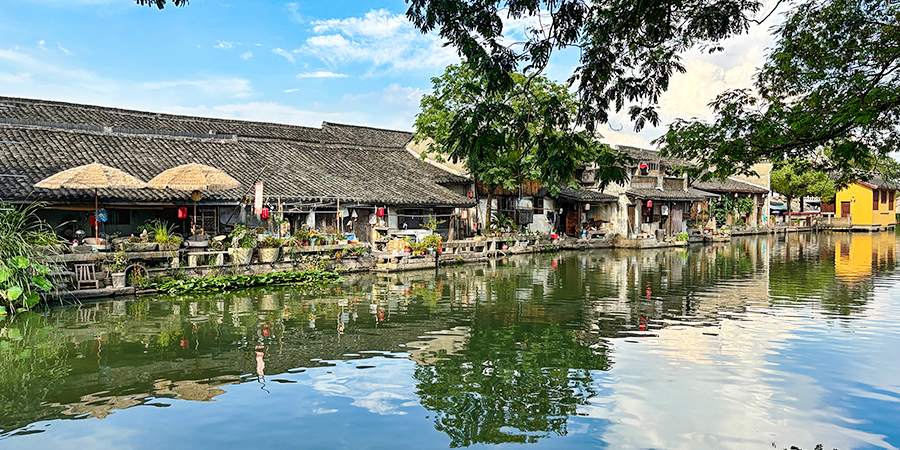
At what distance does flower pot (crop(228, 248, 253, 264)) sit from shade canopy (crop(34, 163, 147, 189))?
2.90 meters

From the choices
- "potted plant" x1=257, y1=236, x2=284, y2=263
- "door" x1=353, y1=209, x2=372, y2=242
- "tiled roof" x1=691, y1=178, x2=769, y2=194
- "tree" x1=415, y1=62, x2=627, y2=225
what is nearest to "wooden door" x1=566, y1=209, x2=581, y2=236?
"tiled roof" x1=691, y1=178, x2=769, y2=194

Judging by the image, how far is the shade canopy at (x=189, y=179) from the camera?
15.3 m

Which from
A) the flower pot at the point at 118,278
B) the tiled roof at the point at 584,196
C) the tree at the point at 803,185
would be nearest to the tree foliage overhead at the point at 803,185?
the tree at the point at 803,185

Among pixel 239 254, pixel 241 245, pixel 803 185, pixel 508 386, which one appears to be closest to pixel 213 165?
pixel 241 245

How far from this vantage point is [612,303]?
1336 centimetres

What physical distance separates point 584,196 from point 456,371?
78.3ft

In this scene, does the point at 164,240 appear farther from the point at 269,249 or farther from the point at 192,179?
the point at 269,249

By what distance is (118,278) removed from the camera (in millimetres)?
13555

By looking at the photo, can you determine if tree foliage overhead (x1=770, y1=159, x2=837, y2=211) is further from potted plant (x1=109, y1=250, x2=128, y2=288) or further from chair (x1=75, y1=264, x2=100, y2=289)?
chair (x1=75, y1=264, x2=100, y2=289)

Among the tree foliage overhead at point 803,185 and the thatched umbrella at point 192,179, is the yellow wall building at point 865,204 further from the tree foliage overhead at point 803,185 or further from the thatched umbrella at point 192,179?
the thatched umbrella at point 192,179

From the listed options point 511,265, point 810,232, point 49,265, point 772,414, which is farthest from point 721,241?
point 49,265

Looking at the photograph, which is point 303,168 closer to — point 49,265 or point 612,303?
point 49,265

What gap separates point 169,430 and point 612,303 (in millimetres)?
9982

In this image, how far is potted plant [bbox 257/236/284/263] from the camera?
16.1 meters
